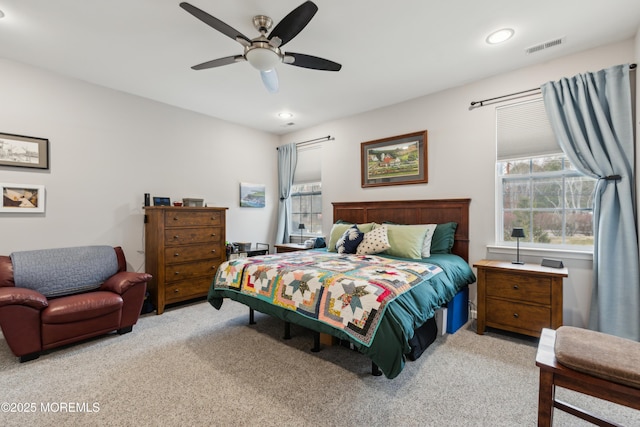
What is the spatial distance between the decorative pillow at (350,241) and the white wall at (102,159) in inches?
88.2

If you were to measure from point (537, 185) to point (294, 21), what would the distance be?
9.96 feet

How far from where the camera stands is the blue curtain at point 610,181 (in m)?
2.51

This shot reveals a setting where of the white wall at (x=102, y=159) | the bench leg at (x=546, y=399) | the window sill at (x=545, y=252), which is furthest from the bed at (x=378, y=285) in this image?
the white wall at (x=102, y=159)

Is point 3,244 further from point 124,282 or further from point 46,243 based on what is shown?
point 124,282

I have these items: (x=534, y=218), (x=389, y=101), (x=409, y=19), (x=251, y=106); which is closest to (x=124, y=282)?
(x=251, y=106)

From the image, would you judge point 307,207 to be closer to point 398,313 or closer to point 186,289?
point 186,289

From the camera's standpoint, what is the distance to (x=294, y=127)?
17.6 ft

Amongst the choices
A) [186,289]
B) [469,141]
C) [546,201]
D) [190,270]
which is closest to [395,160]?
[469,141]

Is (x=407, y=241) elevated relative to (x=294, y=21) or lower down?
lower down

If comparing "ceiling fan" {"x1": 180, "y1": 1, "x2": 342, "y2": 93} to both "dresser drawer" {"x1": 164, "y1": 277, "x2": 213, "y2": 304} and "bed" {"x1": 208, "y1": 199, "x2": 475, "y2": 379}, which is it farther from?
"dresser drawer" {"x1": 164, "y1": 277, "x2": 213, "y2": 304}

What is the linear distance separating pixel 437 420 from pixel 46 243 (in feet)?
13.7

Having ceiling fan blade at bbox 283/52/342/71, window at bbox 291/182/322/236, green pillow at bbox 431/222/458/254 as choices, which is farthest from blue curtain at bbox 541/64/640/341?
window at bbox 291/182/322/236

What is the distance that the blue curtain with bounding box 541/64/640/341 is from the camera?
251 cm

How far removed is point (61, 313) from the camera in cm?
250
